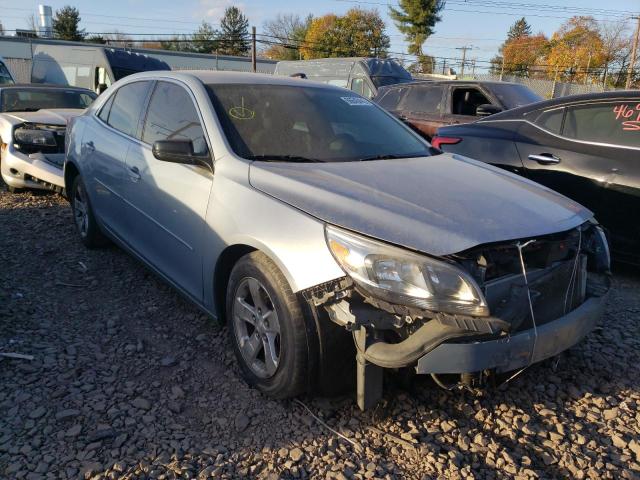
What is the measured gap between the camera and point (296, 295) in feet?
8.18

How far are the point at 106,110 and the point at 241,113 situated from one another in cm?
195

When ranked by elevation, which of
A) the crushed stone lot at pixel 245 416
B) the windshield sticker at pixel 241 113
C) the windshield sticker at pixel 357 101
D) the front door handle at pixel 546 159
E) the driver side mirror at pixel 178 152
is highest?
the windshield sticker at pixel 357 101

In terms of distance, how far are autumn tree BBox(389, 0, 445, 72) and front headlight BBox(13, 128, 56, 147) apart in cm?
4926

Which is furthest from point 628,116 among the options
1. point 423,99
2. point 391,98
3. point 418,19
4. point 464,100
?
point 418,19

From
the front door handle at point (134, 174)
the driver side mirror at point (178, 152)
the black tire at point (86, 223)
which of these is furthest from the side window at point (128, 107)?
the driver side mirror at point (178, 152)

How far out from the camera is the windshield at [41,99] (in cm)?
782

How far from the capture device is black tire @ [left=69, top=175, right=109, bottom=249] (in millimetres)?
4914

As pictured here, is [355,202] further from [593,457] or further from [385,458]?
[593,457]

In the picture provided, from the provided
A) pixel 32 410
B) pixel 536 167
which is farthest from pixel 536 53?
pixel 32 410

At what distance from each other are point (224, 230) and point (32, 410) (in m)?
1.32

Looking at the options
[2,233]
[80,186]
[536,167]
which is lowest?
[2,233]

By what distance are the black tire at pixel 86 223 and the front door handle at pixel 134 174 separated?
1115 millimetres

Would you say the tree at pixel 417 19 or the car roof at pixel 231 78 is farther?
the tree at pixel 417 19

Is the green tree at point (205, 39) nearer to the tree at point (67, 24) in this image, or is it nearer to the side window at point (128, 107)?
the tree at point (67, 24)
